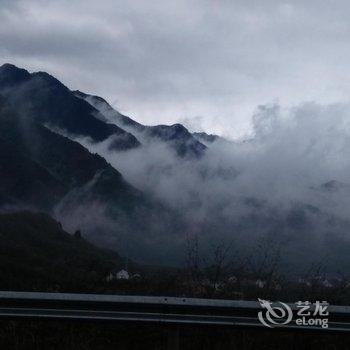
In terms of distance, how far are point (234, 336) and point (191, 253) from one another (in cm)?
200

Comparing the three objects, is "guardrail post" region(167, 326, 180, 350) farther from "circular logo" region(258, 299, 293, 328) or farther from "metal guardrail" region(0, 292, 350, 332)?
"circular logo" region(258, 299, 293, 328)

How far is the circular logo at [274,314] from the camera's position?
17.7ft

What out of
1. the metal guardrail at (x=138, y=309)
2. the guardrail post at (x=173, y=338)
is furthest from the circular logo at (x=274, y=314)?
the guardrail post at (x=173, y=338)

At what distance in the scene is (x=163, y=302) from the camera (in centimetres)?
538

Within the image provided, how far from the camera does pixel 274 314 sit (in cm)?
543

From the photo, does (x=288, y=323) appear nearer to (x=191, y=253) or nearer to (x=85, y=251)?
(x=191, y=253)

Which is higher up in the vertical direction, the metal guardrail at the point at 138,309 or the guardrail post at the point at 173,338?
the metal guardrail at the point at 138,309

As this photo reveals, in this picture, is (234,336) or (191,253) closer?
(234,336)

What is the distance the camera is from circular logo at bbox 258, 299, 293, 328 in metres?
5.39

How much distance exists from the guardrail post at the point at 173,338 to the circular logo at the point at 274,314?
804 mm

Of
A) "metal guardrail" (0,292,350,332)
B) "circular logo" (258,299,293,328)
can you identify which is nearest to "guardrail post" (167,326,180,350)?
"metal guardrail" (0,292,350,332)

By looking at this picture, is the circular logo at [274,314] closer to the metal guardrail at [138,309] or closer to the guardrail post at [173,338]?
Result: the metal guardrail at [138,309]

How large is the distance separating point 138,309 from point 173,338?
0.43 meters

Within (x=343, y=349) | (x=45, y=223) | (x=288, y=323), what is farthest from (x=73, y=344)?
(x=45, y=223)
